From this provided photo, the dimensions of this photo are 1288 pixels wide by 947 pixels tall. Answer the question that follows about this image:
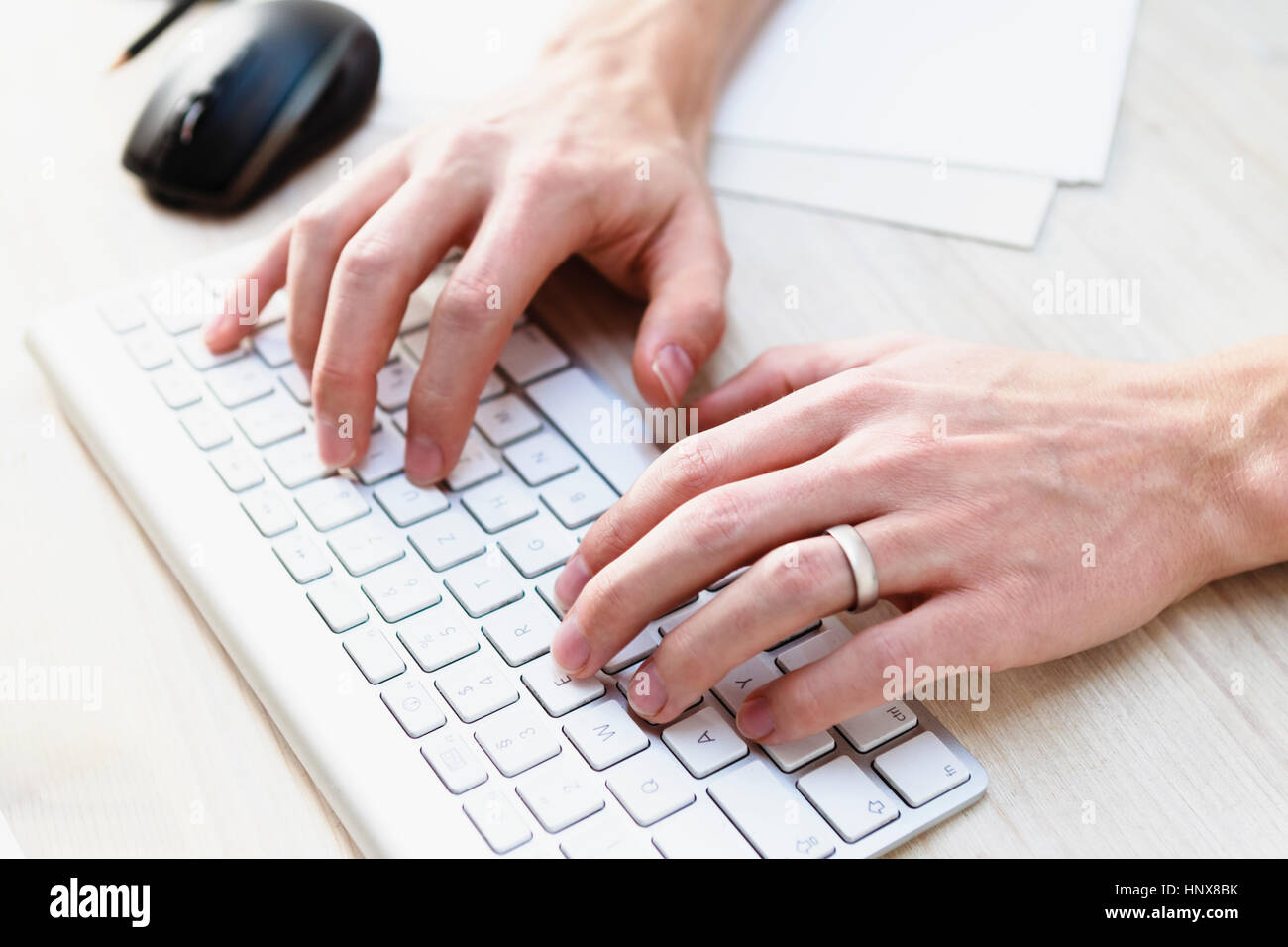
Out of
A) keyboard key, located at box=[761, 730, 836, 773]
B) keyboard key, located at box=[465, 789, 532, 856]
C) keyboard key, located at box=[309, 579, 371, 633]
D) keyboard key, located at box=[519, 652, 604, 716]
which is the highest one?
keyboard key, located at box=[761, 730, 836, 773]

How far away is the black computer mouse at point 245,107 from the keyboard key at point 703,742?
52cm

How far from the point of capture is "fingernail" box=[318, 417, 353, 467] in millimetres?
641

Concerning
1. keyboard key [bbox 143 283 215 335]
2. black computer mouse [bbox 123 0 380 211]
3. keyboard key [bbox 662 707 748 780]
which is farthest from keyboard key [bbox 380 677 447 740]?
black computer mouse [bbox 123 0 380 211]

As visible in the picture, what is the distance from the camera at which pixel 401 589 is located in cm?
57

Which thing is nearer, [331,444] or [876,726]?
[876,726]

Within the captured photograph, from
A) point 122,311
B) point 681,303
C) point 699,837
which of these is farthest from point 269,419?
point 699,837

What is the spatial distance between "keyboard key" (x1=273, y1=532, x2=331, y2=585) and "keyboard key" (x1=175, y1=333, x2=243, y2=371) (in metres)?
0.16

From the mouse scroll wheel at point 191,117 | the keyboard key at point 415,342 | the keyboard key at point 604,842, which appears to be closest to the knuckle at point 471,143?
the keyboard key at point 415,342

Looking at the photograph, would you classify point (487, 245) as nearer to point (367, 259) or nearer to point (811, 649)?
point (367, 259)

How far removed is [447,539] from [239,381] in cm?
19

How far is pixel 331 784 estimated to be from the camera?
20.1 inches

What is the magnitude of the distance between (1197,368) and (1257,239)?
0.20m

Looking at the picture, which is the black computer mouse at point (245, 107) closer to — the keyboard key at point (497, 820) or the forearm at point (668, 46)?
the forearm at point (668, 46)

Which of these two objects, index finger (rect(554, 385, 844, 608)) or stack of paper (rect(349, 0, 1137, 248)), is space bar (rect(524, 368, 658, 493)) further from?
stack of paper (rect(349, 0, 1137, 248))
